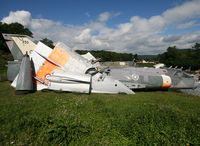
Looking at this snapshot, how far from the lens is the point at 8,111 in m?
3.79

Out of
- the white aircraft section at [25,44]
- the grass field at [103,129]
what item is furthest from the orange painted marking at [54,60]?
the grass field at [103,129]

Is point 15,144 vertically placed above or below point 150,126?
below

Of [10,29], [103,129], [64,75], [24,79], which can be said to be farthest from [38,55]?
[10,29]

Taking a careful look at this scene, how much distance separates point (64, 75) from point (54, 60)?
171 cm

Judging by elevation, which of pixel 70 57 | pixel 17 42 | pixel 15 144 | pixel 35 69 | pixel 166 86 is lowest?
pixel 15 144

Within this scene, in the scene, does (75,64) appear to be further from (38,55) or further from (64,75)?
(38,55)

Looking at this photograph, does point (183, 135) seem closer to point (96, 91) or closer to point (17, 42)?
point (96, 91)

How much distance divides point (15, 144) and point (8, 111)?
202 centimetres

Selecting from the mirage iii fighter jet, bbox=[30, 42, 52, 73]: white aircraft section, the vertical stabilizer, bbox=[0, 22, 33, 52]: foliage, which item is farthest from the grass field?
bbox=[0, 22, 33, 52]: foliage

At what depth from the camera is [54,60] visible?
7285mm

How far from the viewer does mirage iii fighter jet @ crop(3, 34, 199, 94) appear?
6.49 metres

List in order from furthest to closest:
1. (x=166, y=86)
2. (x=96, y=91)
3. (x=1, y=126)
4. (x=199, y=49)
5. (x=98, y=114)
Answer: (x=199, y=49)
(x=166, y=86)
(x=96, y=91)
(x=98, y=114)
(x=1, y=126)

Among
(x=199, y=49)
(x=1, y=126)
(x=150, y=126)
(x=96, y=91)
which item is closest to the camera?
(x=150, y=126)

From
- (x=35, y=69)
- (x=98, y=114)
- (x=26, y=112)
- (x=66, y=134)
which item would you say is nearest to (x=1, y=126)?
(x=26, y=112)
